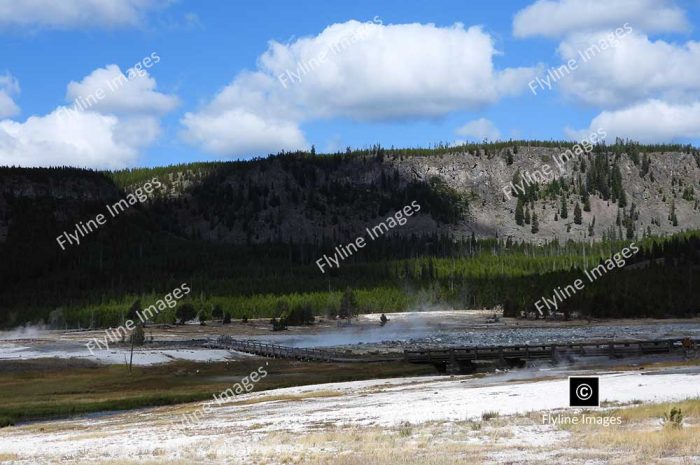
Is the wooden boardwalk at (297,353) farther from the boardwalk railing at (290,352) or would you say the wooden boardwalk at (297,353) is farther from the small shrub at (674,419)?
the small shrub at (674,419)

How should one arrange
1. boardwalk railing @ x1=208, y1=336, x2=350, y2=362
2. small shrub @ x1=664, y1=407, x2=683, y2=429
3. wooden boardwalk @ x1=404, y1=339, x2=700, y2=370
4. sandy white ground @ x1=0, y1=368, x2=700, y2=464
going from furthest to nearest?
boardwalk railing @ x1=208, y1=336, x2=350, y2=362 → wooden boardwalk @ x1=404, y1=339, x2=700, y2=370 → sandy white ground @ x1=0, y1=368, x2=700, y2=464 → small shrub @ x1=664, y1=407, x2=683, y2=429

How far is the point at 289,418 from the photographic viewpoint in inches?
1415

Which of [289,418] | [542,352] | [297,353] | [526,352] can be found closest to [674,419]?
[289,418]

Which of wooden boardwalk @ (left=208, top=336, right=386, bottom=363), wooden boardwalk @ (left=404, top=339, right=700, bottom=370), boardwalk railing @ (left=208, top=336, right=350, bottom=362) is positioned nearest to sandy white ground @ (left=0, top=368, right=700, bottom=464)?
wooden boardwalk @ (left=404, top=339, right=700, bottom=370)

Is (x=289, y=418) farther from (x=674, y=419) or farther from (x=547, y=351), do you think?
(x=547, y=351)

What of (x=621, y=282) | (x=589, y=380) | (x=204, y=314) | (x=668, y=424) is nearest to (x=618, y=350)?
(x=589, y=380)

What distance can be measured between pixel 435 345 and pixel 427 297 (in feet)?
292

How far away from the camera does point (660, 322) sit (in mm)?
132375

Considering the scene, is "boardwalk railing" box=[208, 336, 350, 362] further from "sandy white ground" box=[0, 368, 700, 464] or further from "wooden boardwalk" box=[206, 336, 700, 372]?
"sandy white ground" box=[0, 368, 700, 464]

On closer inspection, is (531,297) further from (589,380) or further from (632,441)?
(632,441)

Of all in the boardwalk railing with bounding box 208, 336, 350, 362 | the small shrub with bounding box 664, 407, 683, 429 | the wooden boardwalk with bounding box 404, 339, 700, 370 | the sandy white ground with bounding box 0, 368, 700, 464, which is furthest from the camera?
the boardwalk railing with bounding box 208, 336, 350, 362

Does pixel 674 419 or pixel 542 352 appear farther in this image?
pixel 542 352

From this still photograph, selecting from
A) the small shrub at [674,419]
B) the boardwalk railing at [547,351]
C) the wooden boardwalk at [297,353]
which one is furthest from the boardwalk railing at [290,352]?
the small shrub at [674,419]

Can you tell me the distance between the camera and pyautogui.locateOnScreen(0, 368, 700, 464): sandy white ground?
1089 inches
